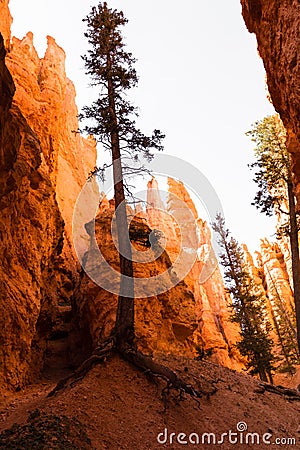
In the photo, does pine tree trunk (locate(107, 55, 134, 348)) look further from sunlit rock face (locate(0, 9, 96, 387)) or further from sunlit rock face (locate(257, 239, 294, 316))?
sunlit rock face (locate(257, 239, 294, 316))

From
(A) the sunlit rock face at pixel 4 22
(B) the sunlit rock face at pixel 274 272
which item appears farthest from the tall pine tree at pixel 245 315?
(B) the sunlit rock face at pixel 274 272

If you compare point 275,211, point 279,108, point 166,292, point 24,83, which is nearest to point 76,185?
point 24,83

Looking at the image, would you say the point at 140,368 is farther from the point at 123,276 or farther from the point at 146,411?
the point at 123,276

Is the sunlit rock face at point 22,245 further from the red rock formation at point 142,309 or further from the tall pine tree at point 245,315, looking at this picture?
the tall pine tree at point 245,315

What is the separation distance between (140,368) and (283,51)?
33.8 ft

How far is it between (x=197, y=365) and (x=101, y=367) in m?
4.93

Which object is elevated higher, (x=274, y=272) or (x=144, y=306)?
(x=144, y=306)

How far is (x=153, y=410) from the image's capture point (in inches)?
316

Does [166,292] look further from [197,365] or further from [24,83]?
[24,83]

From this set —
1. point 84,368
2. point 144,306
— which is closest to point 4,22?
point 144,306

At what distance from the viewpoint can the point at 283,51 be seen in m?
9.16

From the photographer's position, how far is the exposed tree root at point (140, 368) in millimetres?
8656

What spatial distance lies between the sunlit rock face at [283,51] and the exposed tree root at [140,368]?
8392mm

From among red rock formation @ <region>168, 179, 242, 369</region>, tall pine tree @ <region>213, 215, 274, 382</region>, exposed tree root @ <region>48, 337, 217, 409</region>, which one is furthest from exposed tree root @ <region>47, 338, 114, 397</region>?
red rock formation @ <region>168, 179, 242, 369</region>
